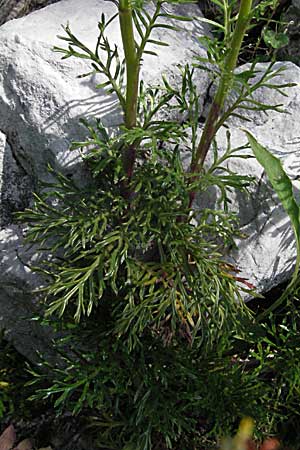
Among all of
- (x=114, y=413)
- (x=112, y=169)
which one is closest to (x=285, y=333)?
(x=114, y=413)

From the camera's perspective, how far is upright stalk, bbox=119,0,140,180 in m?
1.50

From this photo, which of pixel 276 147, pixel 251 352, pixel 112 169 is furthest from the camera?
pixel 276 147

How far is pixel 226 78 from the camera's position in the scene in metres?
1.53

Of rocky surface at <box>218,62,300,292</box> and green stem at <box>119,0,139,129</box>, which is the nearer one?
green stem at <box>119,0,139,129</box>

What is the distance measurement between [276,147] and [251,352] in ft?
2.28

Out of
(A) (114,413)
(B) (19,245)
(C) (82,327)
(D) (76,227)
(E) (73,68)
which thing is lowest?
(A) (114,413)

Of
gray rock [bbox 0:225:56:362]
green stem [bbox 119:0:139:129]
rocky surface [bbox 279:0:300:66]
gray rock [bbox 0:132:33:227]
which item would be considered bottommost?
gray rock [bbox 0:225:56:362]

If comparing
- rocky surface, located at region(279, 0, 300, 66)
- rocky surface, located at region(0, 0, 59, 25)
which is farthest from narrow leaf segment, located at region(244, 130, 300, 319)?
rocky surface, located at region(0, 0, 59, 25)

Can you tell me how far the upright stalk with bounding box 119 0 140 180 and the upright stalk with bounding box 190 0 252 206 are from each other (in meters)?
0.19

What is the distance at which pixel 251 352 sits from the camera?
6.18 ft

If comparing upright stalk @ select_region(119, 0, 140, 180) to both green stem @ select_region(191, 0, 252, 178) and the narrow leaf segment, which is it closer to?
green stem @ select_region(191, 0, 252, 178)

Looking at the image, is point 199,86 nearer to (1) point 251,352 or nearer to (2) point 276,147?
(2) point 276,147

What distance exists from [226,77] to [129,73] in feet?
0.85

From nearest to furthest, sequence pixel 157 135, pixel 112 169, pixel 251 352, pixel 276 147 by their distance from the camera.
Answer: pixel 157 135
pixel 112 169
pixel 251 352
pixel 276 147
